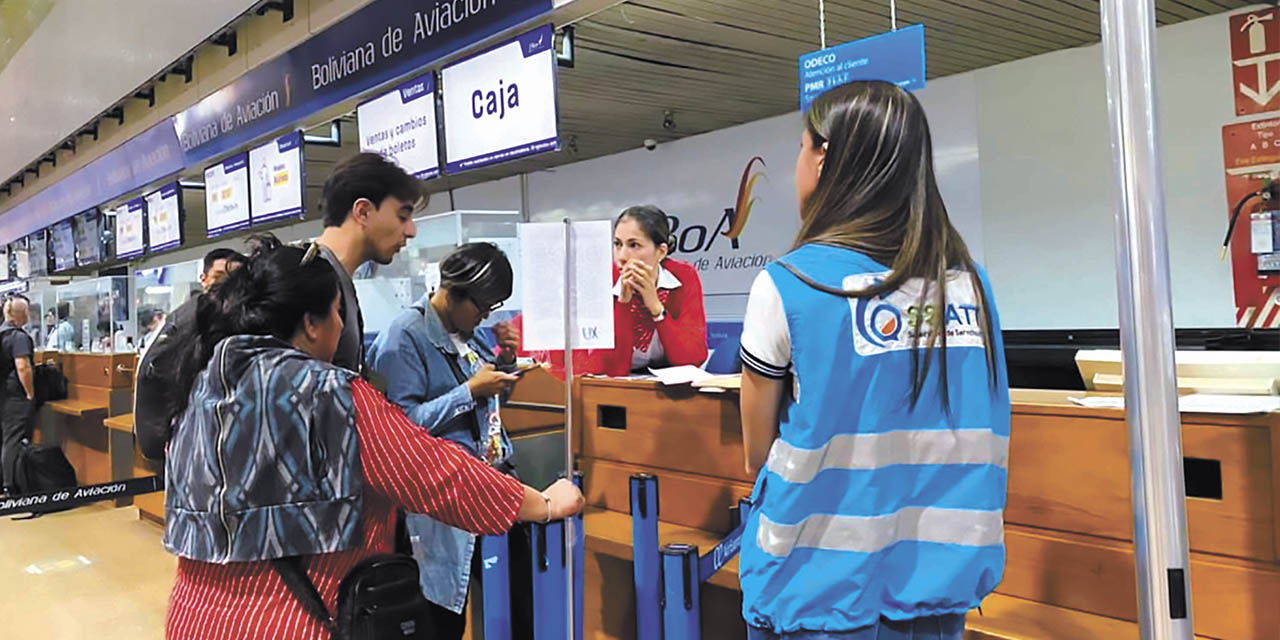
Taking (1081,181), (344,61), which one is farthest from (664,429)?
(1081,181)

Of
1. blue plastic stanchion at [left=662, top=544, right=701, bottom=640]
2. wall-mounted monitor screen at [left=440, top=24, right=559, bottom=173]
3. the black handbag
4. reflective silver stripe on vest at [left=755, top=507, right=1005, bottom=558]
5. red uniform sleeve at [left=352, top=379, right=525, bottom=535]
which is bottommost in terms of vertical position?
blue plastic stanchion at [left=662, top=544, right=701, bottom=640]

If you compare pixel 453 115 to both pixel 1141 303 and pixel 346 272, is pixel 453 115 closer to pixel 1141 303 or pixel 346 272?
pixel 346 272

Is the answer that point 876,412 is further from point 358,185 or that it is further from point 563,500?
point 358,185

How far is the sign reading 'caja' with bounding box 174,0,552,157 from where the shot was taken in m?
3.75

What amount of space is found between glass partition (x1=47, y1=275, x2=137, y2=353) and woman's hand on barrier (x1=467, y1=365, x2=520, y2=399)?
263 inches

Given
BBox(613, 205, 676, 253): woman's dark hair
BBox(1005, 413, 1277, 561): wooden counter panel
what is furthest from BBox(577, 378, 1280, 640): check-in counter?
BBox(613, 205, 676, 253): woman's dark hair

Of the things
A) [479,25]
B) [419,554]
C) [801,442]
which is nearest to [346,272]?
[419,554]

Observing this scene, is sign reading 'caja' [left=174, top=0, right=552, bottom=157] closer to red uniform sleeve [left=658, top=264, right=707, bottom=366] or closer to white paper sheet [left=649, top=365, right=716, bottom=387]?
red uniform sleeve [left=658, top=264, right=707, bottom=366]

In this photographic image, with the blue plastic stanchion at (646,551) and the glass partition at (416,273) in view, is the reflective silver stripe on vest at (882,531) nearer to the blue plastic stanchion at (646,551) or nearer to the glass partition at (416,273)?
the blue plastic stanchion at (646,551)

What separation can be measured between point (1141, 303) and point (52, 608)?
4775 mm

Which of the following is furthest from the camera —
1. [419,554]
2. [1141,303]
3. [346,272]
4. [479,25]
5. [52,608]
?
[52,608]

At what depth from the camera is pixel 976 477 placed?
127 centimetres

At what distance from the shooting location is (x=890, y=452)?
4.10 feet

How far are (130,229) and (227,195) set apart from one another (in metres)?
2.25
